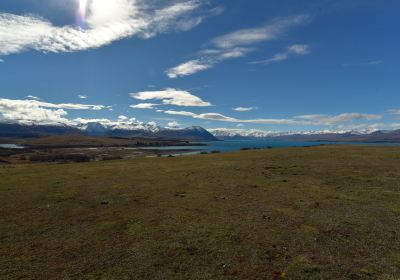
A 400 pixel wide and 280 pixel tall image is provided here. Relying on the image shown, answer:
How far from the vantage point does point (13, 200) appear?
24.7 metres

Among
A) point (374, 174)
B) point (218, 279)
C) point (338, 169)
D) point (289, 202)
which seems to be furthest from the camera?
point (338, 169)

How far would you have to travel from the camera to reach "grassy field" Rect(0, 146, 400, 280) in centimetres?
1282

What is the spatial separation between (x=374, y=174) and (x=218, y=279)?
29.0 metres

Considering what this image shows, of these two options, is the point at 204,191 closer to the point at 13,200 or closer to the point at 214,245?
the point at 214,245

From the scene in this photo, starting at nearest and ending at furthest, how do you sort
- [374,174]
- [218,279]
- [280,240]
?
[218,279]
[280,240]
[374,174]

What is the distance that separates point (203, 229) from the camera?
1734 cm

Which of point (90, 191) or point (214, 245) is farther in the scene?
point (90, 191)

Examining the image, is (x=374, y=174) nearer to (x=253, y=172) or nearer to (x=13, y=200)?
(x=253, y=172)

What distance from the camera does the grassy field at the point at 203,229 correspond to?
12.8 meters

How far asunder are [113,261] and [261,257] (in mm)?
7023

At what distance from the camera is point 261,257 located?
13789mm

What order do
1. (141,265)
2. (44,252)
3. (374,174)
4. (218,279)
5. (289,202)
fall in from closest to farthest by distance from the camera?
1. (218,279)
2. (141,265)
3. (44,252)
4. (289,202)
5. (374,174)

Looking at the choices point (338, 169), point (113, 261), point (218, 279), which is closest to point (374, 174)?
point (338, 169)

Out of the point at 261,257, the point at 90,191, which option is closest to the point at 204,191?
the point at 90,191
